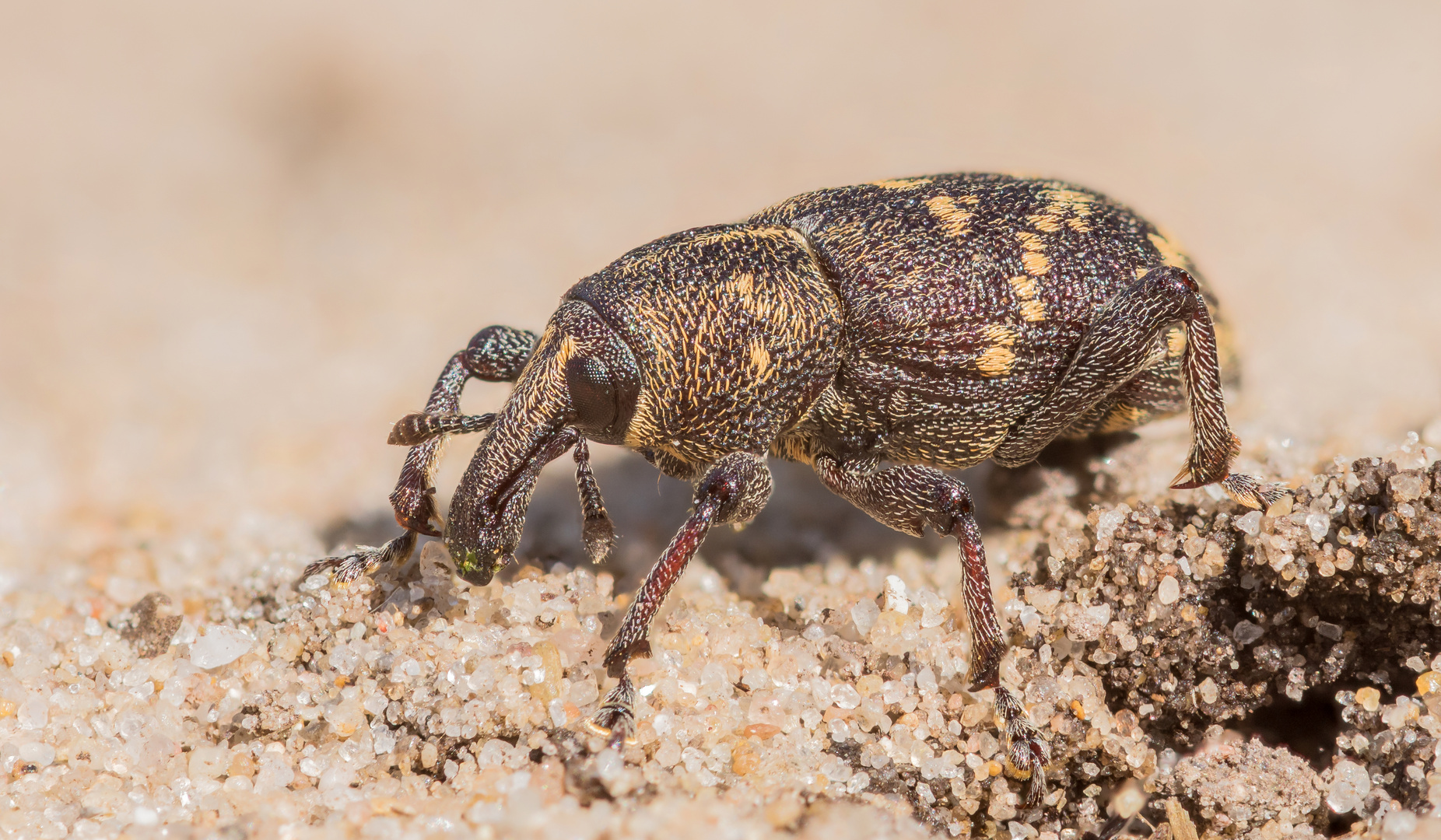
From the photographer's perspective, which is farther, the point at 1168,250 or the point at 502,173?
the point at 502,173

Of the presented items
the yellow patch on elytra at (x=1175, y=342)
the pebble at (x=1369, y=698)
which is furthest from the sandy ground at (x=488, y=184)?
the pebble at (x=1369, y=698)

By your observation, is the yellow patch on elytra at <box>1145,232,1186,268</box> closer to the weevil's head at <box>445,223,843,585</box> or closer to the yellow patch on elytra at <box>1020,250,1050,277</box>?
the yellow patch on elytra at <box>1020,250,1050,277</box>

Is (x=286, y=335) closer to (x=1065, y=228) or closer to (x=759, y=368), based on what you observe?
(x=759, y=368)

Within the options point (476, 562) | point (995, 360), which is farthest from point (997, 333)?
point (476, 562)

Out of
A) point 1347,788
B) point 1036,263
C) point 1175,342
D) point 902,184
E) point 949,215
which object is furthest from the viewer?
point 902,184

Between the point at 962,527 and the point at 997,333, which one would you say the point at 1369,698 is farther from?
the point at 997,333

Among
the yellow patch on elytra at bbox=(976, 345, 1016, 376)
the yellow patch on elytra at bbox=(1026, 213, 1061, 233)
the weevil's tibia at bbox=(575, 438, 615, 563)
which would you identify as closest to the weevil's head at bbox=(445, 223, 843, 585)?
the weevil's tibia at bbox=(575, 438, 615, 563)
